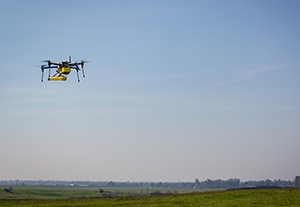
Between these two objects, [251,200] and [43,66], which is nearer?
[43,66]

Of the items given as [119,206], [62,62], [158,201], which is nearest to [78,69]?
[62,62]

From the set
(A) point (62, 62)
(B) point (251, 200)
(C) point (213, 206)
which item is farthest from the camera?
(B) point (251, 200)

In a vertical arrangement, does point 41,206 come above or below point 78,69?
below

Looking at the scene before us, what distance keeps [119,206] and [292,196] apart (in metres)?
22.7

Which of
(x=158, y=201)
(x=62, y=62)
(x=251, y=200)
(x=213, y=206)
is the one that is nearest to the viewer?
(x=62, y=62)

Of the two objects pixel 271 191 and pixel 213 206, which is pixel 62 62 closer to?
pixel 213 206

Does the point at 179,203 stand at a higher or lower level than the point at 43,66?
lower

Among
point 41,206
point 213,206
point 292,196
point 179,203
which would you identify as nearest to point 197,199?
point 179,203

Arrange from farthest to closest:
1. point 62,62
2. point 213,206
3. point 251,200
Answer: point 251,200, point 213,206, point 62,62

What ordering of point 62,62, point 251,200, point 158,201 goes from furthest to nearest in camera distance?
1. point 158,201
2. point 251,200
3. point 62,62

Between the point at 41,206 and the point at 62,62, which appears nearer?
the point at 62,62

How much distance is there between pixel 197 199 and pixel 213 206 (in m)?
8.55

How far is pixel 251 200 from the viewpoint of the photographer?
201ft

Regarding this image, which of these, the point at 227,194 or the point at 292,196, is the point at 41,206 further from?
the point at 292,196
